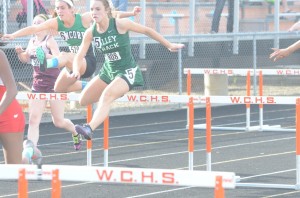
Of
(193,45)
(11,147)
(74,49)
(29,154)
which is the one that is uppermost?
(193,45)

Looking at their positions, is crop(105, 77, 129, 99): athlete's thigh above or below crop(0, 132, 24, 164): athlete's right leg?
above

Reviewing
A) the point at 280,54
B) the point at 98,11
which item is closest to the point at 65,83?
the point at 98,11

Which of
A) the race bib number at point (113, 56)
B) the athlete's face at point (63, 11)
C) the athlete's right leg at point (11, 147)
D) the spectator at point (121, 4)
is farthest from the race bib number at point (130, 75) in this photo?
the spectator at point (121, 4)

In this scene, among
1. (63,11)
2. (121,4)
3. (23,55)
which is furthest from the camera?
(121,4)

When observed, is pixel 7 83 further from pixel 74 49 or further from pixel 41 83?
pixel 41 83

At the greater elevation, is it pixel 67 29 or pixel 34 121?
pixel 67 29

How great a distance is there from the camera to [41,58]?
39.2 feet

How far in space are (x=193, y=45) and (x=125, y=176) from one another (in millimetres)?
18059

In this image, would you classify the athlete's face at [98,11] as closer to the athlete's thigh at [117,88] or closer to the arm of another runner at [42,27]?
the athlete's thigh at [117,88]


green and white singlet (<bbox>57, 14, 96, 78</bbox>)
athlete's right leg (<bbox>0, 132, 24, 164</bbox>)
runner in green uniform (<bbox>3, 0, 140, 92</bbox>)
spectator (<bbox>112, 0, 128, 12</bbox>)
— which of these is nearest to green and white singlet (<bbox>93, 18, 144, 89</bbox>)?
runner in green uniform (<bbox>3, 0, 140, 92</bbox>)

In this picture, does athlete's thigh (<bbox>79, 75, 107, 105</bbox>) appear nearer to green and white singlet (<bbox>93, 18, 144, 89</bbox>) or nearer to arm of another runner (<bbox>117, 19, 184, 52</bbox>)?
green and white singlet (<bbox>93, 18, 144, 89</bbox>)

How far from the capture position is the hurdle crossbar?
5773 millimetres

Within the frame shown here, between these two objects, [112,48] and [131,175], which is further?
[112,48]

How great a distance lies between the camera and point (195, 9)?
78.2 feet
